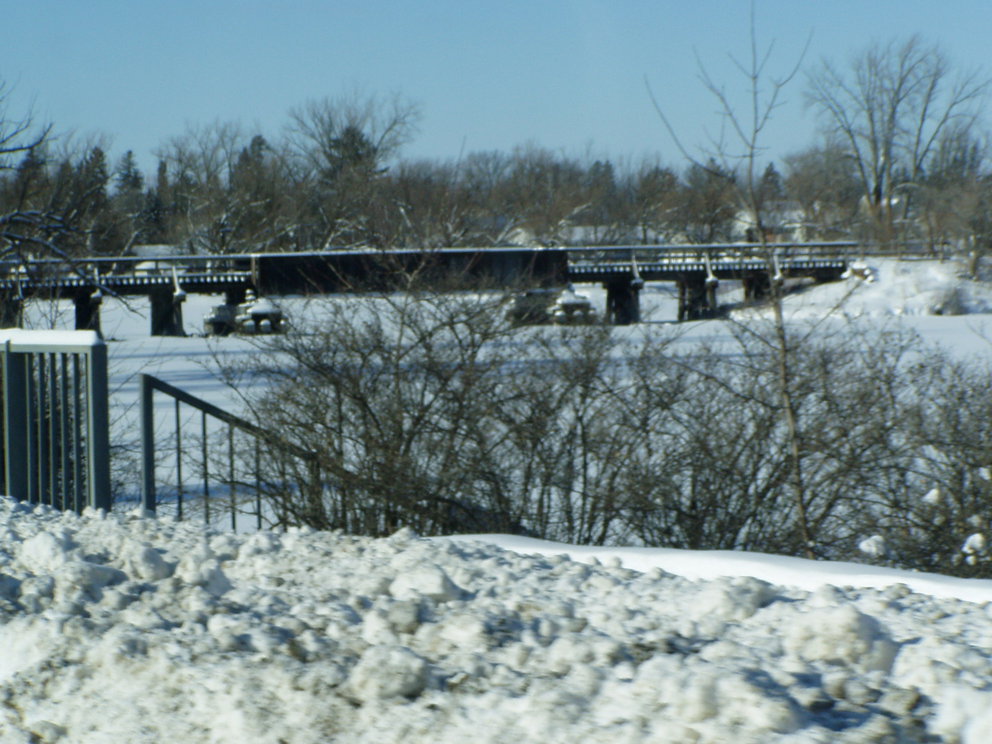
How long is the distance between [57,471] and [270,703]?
14.2ft

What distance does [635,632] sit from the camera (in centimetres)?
337

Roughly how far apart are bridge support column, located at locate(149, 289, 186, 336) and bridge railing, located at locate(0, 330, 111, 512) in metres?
27.6

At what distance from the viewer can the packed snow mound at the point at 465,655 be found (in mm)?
2678

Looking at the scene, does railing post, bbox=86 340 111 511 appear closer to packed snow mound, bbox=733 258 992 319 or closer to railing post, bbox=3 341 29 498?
railing post, bbox=3 341 29 498

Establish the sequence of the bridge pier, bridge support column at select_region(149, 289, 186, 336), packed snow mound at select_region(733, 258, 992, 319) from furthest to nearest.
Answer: packed snow mound at select_region(733, 258, 992, 319) < the bridge pier < bridge support column at select_region(149, 289, 186, 336)

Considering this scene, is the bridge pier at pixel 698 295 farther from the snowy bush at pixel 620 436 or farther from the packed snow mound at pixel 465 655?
the packed snow mound at pixel 465 655

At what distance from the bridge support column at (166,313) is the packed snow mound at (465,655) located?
30.8 m

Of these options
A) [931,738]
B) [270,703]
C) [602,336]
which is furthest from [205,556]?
[602,336]

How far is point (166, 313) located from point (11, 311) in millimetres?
24591

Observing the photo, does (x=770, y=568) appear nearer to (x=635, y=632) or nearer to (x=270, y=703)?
(x=635, y=632)

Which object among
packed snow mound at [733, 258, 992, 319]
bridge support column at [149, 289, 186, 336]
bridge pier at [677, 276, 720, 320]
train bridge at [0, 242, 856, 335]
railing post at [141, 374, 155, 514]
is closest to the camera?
railing post at [141, 374, 155, 514]

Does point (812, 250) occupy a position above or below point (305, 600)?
above

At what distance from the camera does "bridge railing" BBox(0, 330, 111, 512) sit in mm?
6109

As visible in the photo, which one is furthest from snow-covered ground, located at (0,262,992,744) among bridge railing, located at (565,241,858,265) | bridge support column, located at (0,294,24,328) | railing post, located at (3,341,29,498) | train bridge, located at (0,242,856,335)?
bridge railing, located at (565,241,858,265)
